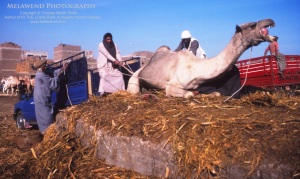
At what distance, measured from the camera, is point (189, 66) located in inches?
247

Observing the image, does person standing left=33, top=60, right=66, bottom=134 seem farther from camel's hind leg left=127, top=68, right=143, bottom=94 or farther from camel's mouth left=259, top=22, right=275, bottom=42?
camel's mouth left=259, top=22, right=275, bottom=42

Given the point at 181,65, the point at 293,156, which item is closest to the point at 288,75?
the point at 181,65

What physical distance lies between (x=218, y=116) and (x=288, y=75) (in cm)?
1026

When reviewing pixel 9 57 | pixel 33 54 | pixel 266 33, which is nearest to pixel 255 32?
pixel 266 33

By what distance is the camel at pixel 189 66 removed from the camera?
550 cm

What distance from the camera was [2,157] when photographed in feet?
20.6

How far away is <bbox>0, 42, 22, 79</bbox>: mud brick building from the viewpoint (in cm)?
4106

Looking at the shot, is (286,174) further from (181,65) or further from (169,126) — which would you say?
(181,65)

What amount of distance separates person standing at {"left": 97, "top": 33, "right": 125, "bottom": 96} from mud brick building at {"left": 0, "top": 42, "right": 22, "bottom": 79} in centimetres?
3874

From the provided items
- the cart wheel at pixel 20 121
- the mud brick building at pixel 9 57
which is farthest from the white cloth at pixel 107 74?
the mud brick building at pixel 9 57

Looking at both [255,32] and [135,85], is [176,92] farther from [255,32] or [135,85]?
[255,32]

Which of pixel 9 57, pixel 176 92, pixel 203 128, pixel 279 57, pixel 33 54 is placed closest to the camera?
pixel 203 128

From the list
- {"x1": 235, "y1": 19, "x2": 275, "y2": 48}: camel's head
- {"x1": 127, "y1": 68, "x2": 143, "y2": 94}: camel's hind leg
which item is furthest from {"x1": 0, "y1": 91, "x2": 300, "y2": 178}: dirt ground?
{"x1": 127, "y1": 68, "x2": 143, "y2": 94}: camel's hind leg

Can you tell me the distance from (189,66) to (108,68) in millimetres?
2969
